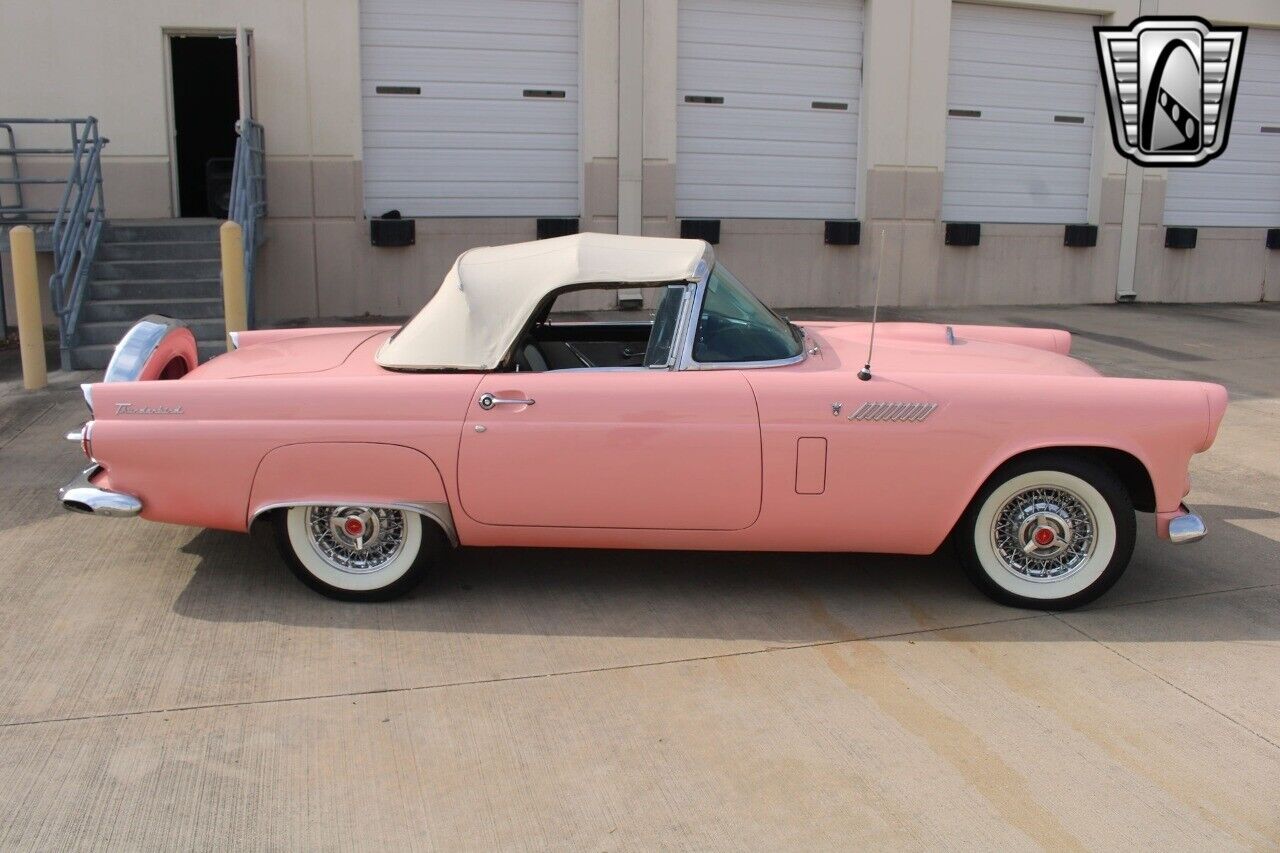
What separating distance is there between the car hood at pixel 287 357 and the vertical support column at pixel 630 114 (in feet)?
24.2

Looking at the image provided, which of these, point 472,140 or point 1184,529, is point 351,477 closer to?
point 1184,529

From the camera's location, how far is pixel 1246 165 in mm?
16219

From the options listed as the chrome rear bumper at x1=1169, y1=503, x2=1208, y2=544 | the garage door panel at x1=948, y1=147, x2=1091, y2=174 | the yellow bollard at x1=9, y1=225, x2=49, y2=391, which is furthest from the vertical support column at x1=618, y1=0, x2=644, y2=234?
the chrome rear bumper at x1=1169, y1=503, x2=1208, y2=544

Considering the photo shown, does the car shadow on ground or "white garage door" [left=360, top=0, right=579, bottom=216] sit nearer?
the car shadow on ground

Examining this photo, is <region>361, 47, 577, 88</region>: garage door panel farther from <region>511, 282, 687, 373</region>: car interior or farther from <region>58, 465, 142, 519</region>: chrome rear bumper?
<region>58, 465, 142, 519</region>: chrome rear bumper

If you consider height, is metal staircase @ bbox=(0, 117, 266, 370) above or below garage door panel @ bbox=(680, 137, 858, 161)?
below

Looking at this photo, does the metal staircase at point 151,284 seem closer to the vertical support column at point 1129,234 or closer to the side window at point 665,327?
the side window at point 665,327

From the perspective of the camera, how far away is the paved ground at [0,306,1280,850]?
330cm

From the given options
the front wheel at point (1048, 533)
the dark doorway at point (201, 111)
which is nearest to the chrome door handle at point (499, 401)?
the front wheel at point (1048, 533)

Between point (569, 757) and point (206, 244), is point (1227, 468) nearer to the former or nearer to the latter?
point (569, 757)

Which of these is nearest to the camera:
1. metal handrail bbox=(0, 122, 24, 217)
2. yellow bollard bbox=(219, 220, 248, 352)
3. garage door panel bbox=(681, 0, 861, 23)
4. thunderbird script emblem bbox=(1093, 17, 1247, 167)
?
yellow bollard bbox=(219, 220, 248, 352)

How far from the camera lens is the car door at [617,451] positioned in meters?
4.55

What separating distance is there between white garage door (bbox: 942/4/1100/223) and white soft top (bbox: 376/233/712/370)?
10720mm

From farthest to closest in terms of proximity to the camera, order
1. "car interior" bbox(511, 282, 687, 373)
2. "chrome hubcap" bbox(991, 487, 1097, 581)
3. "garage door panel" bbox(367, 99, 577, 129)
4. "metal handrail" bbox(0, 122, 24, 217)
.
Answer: "garage door panel" bbox(367, 99, 577, 129) < "metal handrail" bbox(0, 122, 24, 217) < "car interior" bbox(511, 282, 687, 373) < "chrome hubcap" bbox(991, 487, 1097, 581)
